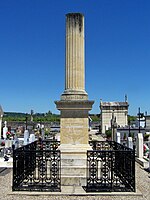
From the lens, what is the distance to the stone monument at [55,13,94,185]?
10.3m

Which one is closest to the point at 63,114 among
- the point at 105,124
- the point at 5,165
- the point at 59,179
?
the point at 59,179

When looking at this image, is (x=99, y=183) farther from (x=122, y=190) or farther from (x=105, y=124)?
(x=105, y=124)

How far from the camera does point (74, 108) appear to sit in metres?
10.7

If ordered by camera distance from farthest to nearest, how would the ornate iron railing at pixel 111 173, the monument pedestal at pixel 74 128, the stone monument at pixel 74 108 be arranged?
1. the monument pedestal at pixel 74 128
2. the stone monument at pixel 74 108
3. the ornate iron railing at pixel 111 173

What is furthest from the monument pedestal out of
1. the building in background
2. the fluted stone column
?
Result: the building in background

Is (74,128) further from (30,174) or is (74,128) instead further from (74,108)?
(30,174)

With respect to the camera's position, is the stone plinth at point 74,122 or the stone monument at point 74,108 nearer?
the stone monument at point 74,108

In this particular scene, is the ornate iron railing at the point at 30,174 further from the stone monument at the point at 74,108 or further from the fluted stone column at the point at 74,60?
the fluted stone column at the point at 74,60

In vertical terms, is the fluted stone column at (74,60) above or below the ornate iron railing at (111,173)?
above

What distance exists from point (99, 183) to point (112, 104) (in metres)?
46.5

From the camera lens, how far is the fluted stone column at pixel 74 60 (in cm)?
1111

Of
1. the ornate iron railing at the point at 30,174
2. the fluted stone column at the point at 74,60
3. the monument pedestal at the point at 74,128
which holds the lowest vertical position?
the ornate iron railing at the point at 30,174

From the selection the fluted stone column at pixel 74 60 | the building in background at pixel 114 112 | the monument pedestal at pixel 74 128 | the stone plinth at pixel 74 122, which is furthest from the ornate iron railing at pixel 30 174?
the building in background at pixel 114 112

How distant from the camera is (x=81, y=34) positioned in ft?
36.9
